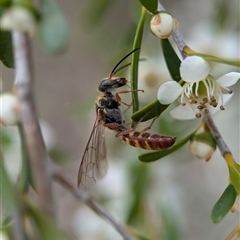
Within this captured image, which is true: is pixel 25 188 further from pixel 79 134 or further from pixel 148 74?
pixel 79 134

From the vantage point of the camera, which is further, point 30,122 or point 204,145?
point 204,145

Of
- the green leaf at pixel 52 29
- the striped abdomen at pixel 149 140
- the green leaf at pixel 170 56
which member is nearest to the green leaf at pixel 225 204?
the striped abdomen at pixel 149 140

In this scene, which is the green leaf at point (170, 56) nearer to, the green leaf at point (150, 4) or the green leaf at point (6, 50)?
the green leaf at point (150, 4)

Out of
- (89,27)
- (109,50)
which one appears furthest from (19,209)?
(109,50)

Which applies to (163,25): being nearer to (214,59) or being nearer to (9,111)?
(214,59)

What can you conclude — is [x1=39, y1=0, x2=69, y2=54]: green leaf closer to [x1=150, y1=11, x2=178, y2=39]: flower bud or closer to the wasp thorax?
[x1=150, y1=11, x2=178, y2=39]: flower bud

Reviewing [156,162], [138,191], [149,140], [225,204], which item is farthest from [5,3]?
[156,162]
